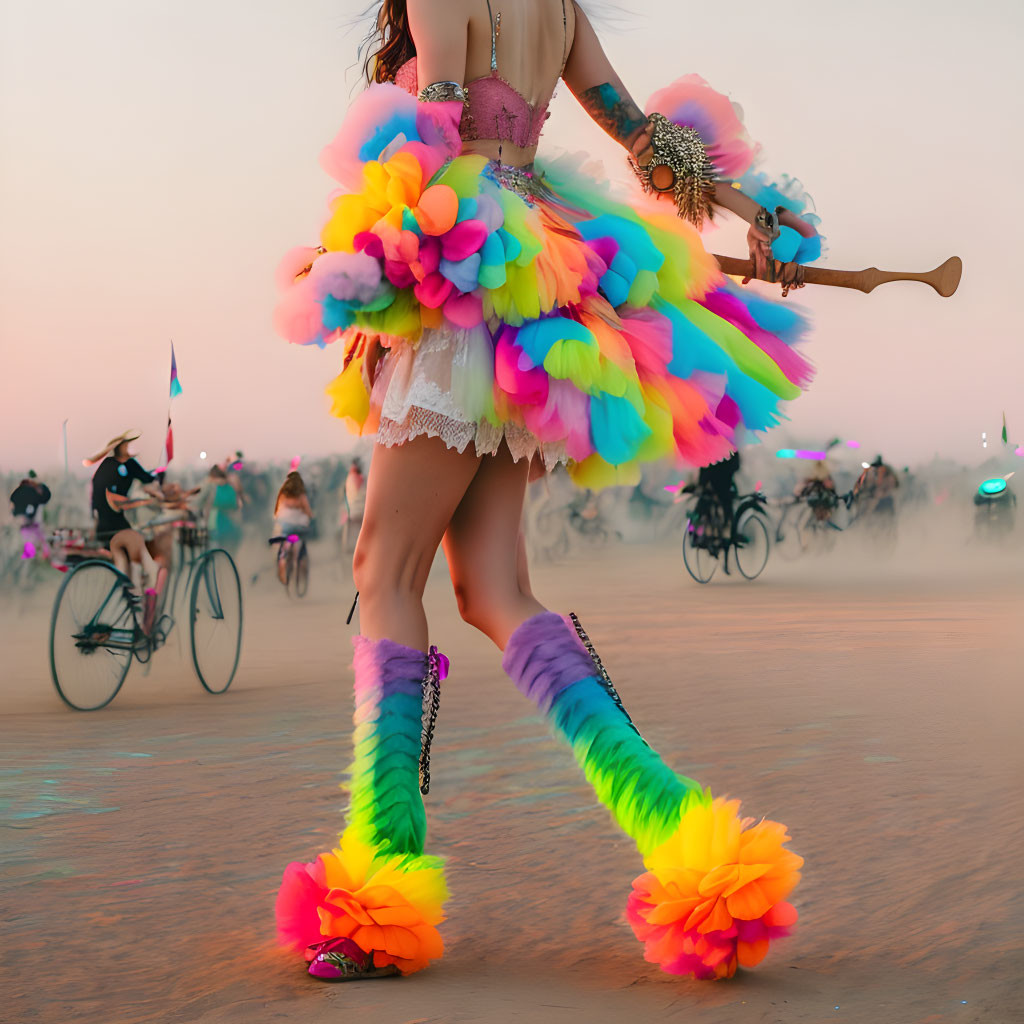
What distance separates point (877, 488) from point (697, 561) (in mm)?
5432

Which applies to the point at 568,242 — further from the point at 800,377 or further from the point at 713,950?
the point at 713,950

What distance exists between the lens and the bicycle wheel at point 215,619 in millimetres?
7047

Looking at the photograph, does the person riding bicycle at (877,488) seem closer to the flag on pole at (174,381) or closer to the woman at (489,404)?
the flag on pole at (174,381)

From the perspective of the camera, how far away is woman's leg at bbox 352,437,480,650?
2.19 metres

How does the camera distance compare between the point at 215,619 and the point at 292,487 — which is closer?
the point at 215,619

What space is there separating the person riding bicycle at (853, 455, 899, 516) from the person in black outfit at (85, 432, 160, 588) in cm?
1331

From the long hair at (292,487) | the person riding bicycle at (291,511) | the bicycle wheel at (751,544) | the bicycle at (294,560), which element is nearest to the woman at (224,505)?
the bicycle at (294,560)

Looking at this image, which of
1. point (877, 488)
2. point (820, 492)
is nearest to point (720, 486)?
point (820, 492)

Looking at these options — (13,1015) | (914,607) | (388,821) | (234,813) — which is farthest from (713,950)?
(914,607)

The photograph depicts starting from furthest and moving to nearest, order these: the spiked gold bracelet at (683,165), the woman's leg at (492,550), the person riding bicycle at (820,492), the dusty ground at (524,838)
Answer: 1. the person riding bicycle at (820,492)
2. the spiked gold bracelet at (683,165)
3. the woman's leg at (492,550)
4. the dusty ground at (524,838)

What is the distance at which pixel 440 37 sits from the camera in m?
2.15

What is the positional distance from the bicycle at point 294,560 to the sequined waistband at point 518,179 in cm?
1152

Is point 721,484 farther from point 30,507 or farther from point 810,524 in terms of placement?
point 30,507

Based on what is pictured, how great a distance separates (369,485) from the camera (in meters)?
2.24
